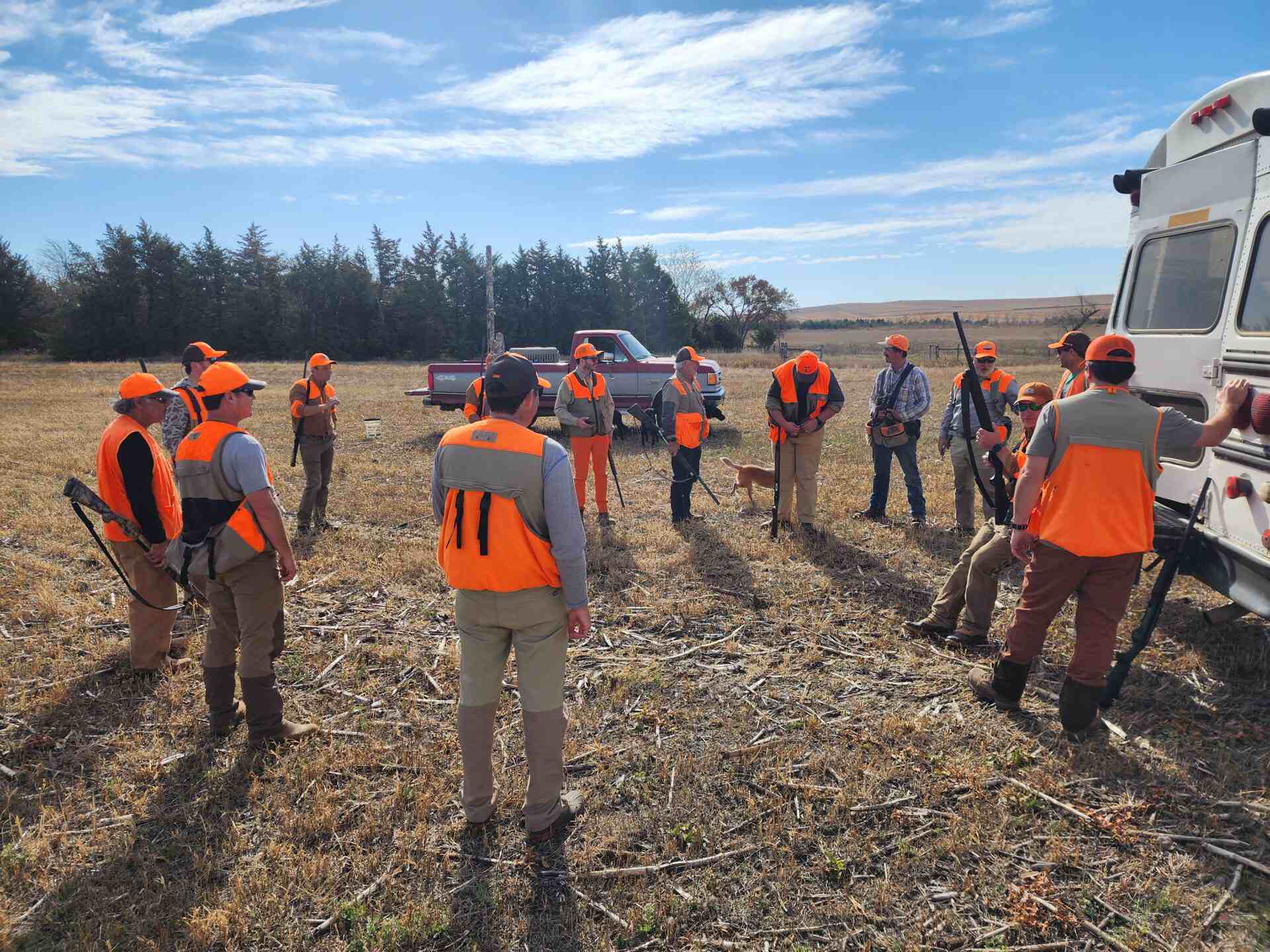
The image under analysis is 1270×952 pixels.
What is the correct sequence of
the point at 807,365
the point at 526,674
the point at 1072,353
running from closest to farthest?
the point at 526,674
the point at 1072,353
the point at 807,365

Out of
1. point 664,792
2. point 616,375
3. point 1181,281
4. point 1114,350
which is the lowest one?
point 664,792

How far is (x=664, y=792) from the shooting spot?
12.5ft

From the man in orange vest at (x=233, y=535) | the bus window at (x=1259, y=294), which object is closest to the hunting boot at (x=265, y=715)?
the man in orange vest at (x=233, y=535)

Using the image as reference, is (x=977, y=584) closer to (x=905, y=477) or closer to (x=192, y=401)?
(x=905, y=477)

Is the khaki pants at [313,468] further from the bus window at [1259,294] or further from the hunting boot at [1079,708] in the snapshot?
the bus window at [1259,294]

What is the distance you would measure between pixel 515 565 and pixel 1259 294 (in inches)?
174

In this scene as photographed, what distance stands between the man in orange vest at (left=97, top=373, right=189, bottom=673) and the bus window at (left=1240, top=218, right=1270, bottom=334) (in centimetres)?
668

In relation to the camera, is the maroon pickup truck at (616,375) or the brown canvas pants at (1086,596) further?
the maroon pickup truck at (616,375)

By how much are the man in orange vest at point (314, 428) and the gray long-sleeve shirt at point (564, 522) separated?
559 cm

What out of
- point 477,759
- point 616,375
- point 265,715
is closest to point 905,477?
point 477,759

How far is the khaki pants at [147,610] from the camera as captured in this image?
4945mm

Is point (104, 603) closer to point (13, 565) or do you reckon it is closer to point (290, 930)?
point (13, 565)

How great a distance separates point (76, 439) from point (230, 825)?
15.0 metres

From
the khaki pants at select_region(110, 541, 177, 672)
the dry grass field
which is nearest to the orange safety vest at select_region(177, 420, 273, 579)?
the dry grass field
